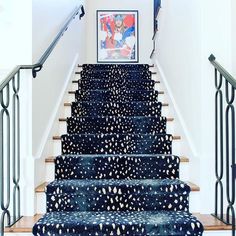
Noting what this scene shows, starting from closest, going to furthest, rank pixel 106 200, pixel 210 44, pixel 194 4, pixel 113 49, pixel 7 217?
pixel 7 217 < pixel 106 200 < pixel 210 44 < pixel 194 4 < pixel 113 49

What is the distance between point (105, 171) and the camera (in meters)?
2.83

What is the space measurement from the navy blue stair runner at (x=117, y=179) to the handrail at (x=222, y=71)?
76 centimetres

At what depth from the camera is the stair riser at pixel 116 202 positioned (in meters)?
2.50

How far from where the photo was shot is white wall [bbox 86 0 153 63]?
7.09m

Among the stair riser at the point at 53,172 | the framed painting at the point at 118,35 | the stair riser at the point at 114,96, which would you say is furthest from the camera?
the framed painting at the point at 118,35

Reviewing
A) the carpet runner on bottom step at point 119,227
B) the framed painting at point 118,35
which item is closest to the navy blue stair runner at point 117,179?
the carpet runner on bottom step at point 119,227

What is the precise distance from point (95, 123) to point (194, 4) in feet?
4.45

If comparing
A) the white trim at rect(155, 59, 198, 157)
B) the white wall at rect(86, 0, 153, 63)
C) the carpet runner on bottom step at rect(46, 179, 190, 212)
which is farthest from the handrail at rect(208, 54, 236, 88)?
the white wall at rect(86, 0, 153, 63)

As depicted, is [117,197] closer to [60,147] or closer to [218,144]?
[218,144]

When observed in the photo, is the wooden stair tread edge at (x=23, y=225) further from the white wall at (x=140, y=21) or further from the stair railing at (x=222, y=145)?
the white wall at (x=140, y=21)

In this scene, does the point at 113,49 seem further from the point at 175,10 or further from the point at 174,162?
the point at 174,162

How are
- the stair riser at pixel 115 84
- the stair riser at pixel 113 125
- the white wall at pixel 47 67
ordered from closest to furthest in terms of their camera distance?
the white wall at pixel 47 67
the stair riser at pixel 113 125
the stair riser at pixel 115 84

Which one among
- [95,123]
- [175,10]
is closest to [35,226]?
[95,123]

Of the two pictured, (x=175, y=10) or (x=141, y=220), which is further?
(x=175, y=10)
